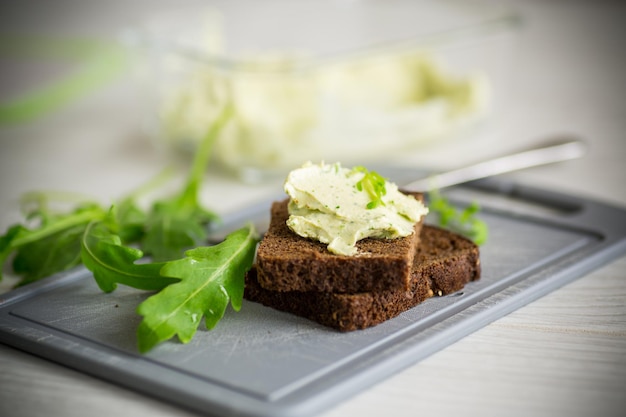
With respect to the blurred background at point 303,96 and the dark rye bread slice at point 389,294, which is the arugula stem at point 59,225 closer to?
the dark rye bread slice at point 389,294

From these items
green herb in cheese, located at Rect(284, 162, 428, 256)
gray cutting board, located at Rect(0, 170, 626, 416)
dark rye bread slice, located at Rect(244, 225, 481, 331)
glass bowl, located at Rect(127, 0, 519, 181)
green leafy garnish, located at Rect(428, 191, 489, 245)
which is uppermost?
glass bowl, located at Rect(127, 0, 519, 181)

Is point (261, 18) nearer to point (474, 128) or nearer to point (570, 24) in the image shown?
point (474, 128)

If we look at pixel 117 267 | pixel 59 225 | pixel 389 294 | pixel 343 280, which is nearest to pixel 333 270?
pixel 343 280

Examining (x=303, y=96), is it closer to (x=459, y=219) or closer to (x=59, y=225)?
(x=459, y=219)

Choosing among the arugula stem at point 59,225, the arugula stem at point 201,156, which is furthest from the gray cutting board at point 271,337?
the arugula stem at point 201,156

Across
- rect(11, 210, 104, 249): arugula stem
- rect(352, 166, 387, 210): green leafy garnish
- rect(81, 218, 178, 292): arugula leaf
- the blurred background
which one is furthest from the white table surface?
rect(352, 166, 387, 210): green leafy garnish

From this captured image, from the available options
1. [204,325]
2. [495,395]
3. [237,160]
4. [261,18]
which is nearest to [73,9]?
[261,18]

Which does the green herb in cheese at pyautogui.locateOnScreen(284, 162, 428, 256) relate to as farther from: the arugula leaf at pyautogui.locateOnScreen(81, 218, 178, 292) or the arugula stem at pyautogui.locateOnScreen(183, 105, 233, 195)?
the arugula stem at pyautogui.locateOnScreen(183, 105, 233, 195)
